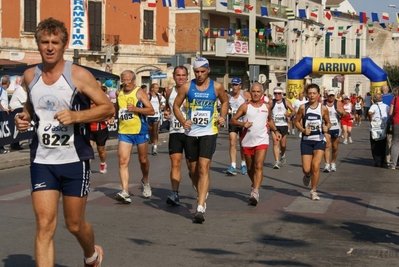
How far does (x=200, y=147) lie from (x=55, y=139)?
4.18 meters

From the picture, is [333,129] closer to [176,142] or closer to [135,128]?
[135,128]

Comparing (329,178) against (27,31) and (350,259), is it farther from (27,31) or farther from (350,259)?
(27,31)

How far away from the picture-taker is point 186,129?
9906 mm

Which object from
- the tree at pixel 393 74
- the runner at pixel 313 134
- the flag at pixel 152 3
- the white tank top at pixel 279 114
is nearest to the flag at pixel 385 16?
the flag at pixel 152 3

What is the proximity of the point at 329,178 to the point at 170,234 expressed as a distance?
24.1ft

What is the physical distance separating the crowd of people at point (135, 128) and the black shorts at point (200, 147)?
0.04ft

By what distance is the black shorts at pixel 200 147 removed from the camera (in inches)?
385

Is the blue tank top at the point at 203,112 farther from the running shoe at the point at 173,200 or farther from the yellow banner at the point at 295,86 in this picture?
the yellow banner at the point at 295,86

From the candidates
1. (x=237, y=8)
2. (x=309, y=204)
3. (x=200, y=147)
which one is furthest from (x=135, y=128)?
(x=237, y=8)

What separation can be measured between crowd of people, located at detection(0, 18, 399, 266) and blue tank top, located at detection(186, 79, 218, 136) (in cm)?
1

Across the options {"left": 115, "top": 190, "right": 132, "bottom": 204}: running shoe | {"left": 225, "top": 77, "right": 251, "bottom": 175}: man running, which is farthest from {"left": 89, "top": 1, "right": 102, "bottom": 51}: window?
{"left": 115, "top": 190, "right": 132, "bottom": 204}: running shoe

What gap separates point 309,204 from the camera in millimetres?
11430

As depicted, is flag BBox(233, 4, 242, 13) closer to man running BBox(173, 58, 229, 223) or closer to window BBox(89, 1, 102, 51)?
window BBox(89, 1, 102, 51)

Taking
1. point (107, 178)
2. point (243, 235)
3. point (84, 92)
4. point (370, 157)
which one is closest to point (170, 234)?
point (243, 235)
